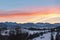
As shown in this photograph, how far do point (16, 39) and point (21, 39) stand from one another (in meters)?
0.89

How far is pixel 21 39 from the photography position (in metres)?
48.8

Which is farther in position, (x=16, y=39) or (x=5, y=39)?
(x=5, y=39)

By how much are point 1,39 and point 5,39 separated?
1104mm

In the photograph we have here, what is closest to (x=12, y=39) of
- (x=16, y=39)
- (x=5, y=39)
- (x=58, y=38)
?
(x=16, y=39)

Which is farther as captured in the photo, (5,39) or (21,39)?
(5,39)

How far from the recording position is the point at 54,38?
5266 cm

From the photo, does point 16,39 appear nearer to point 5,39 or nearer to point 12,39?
point 12,39

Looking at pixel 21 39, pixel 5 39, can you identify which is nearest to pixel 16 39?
pixel 21 39

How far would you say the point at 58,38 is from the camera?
52031 millimetres

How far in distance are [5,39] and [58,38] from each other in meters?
10.6

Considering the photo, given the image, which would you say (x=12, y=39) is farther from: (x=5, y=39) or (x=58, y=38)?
(x=58, y=38)

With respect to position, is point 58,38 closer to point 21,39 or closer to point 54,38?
point 54,38

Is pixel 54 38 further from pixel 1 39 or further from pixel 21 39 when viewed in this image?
pixel 1 39

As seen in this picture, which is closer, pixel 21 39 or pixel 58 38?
pixel 21 39
